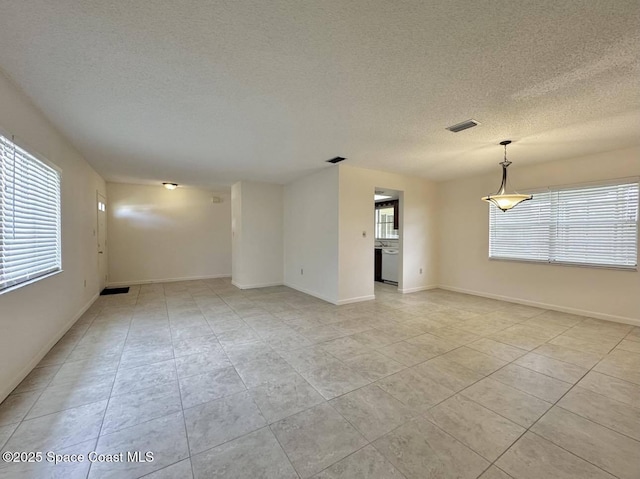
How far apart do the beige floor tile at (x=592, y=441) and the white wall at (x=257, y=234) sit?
5.37 meters

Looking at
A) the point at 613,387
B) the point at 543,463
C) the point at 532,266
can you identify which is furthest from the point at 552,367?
the point at 532,266

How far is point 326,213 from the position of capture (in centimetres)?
493

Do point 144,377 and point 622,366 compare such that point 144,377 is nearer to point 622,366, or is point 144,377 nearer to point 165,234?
point 622,366

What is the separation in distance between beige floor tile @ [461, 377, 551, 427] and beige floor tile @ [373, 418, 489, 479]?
0.54 m

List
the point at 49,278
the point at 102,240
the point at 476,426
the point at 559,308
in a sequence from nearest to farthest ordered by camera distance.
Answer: the point at 476,426, the point at 49,278, the point at 559,308, the point at 102,240

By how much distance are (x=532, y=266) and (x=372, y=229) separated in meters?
2.84

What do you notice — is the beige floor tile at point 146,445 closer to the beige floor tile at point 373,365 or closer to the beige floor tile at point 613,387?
the beige floor tile at point 373,365

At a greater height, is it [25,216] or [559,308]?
[25,216]

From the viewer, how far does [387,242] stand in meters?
7.04

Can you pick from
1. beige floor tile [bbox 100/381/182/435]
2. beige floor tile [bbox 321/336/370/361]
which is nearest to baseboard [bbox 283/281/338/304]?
beige floor tile [bbox 321/336/370/361]

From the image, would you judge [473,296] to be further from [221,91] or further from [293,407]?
[221,91]

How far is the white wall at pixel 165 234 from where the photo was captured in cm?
638

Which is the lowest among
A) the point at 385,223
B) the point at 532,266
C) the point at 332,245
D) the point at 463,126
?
the point at 532,266

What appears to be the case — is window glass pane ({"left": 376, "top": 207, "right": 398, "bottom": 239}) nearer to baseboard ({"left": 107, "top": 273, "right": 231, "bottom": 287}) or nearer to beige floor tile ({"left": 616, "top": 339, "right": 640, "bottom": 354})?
baseboard ({"left": 107, "top": 273, "right": 231, "bottom": 287})
